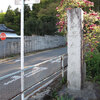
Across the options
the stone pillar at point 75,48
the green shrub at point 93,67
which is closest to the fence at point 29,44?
the green shrub at point 93,67

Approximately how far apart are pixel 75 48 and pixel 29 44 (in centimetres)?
1645

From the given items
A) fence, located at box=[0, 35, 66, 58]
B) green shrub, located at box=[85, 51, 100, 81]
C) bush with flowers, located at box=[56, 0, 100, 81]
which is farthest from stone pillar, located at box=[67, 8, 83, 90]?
fence, located at box=[0, 35, 66, 58]

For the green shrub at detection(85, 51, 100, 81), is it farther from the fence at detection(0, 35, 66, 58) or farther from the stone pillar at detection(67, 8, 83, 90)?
the fence at detection(0, 35, 66, 58)

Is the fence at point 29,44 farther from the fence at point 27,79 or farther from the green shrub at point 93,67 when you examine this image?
the fence at point 27,79

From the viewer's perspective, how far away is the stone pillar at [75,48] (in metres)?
4.63

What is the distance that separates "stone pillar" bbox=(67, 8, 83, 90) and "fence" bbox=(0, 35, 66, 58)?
1204 cm

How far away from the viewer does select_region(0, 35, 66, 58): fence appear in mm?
16094

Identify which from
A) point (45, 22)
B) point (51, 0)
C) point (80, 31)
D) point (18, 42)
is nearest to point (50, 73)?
point (80, 31)

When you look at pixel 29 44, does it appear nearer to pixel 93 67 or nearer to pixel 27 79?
pixel 93 67

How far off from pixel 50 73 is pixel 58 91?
71cm

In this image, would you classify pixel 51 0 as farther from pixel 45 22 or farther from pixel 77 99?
pixel 77 99

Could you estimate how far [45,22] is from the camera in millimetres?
32500

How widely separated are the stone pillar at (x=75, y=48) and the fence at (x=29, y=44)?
12.0 meters

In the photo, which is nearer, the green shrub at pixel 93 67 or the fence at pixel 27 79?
the fence at pixel 27 79
